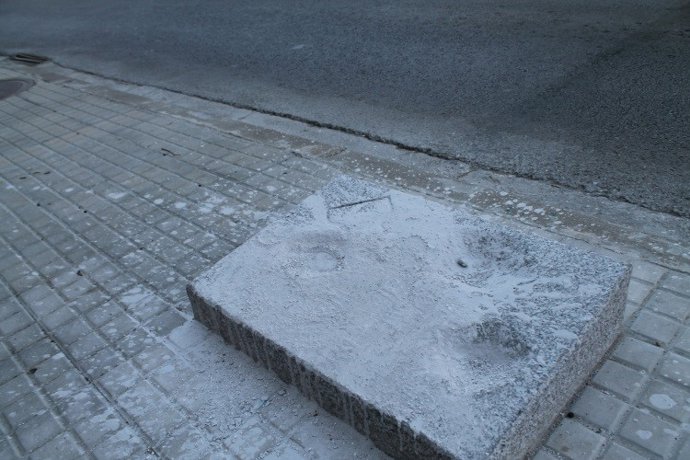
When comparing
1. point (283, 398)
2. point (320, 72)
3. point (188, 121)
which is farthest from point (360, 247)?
point (320, 72)

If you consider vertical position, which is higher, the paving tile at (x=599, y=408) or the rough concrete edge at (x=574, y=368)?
the rough concrete edge at (x=574, y=368)

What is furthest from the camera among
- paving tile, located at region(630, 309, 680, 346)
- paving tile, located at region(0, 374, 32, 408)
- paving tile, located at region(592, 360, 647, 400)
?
paving tile, located at region(0, 374, 32, 408)

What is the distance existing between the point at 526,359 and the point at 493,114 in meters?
3.19

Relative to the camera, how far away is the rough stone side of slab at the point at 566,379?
2053 mm

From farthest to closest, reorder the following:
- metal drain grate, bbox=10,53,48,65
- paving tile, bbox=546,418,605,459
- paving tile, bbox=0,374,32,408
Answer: metal drain grate, bbox=10,53,48,65 < paving tile, bbox=0,374,32,408 < paving tile, bbox=546,418,605,459

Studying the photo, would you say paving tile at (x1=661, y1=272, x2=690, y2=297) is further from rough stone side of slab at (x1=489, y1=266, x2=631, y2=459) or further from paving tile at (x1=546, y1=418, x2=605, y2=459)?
paving tile at (x1=546, y1=418, x2=605, y2=459)

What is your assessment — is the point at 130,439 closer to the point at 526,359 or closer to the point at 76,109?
the point at 526,359

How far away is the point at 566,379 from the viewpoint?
7.48 ft

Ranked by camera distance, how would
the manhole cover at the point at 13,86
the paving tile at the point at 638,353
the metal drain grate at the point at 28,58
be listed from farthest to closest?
1. the metal drain grate at the point at 28,58
2. the manhole cover at the point at 13,86
3. the paving tile at the point at 638,353

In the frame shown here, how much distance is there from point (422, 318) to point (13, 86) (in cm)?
760

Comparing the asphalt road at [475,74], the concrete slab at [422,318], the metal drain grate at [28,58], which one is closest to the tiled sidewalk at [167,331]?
the concrete slab at [422,318]

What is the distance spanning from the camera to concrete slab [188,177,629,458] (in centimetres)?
212

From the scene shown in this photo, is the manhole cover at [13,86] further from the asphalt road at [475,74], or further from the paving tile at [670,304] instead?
the paving tile at [670,304]

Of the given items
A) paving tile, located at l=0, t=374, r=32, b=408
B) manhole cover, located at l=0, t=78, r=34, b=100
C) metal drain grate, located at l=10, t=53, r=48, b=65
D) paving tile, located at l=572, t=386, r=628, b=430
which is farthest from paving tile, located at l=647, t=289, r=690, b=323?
metal drain grate, located at l=10, t=53, r=48, b=65
